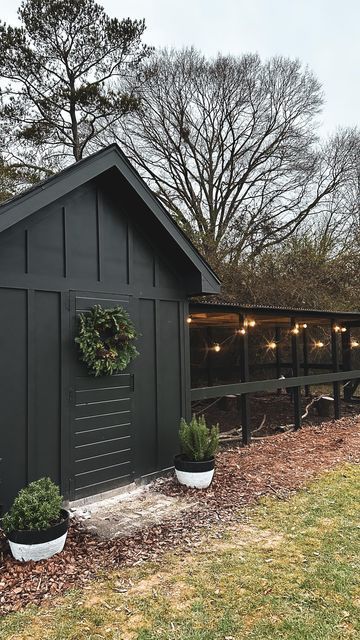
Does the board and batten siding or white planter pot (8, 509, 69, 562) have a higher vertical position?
the board and batten siding

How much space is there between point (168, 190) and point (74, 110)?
409 cm

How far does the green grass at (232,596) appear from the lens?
9.01 feet

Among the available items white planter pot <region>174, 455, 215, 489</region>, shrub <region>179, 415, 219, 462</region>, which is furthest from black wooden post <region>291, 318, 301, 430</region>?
white planter pot <region>174, 455, 215, 489</region>

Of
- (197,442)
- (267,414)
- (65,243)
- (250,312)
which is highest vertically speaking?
(65,243)

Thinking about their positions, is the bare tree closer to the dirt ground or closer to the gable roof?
the dirt ground

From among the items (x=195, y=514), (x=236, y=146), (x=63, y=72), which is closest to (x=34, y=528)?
(x=195, y=514)

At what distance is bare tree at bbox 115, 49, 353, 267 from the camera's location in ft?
45.1

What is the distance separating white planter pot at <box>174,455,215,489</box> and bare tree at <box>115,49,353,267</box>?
893 cm

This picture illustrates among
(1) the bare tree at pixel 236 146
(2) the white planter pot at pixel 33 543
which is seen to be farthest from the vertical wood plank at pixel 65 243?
(1) the bare tree at pixel 236 146

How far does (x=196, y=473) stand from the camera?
5.24 metres

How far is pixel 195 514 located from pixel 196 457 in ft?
2.63

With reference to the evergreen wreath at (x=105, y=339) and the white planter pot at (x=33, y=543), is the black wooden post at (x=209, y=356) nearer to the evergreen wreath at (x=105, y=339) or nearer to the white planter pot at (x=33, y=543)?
the evergreen wreath at (x=105, y=339)

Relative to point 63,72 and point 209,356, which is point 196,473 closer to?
point 209,356

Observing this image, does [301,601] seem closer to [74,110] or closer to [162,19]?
[74,110]
